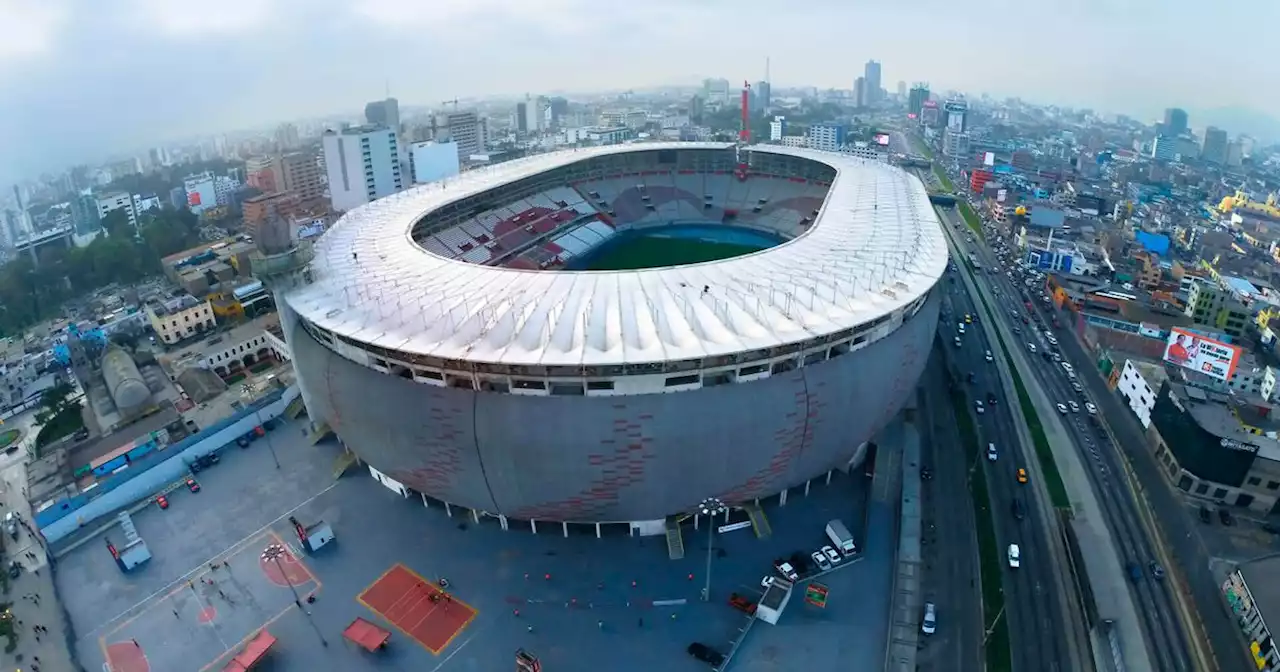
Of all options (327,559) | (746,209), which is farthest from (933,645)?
(746,209)

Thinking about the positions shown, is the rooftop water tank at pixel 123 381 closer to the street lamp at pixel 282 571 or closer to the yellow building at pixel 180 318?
the yellow building at pixel 180 318

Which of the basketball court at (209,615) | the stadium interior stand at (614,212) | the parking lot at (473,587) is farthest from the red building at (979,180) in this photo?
the basketball court at (209,615)

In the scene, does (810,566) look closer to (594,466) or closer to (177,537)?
(594,466)

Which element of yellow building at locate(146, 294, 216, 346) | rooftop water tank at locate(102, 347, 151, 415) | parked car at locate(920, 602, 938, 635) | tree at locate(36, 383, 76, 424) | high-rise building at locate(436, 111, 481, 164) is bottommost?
parked car at locate(920, 602, 938, 635)

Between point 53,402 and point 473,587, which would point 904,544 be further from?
point 53,402

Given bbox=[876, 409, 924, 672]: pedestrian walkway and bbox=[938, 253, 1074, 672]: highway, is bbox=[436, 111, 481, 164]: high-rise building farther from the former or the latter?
bbox=[876, 409, 924, 672]: pedestrian walkway

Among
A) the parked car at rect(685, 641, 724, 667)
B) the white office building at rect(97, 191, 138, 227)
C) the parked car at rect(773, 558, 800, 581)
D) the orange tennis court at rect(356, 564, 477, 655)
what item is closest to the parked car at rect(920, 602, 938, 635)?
the parked car at rect(773, 558, 800, 581)
